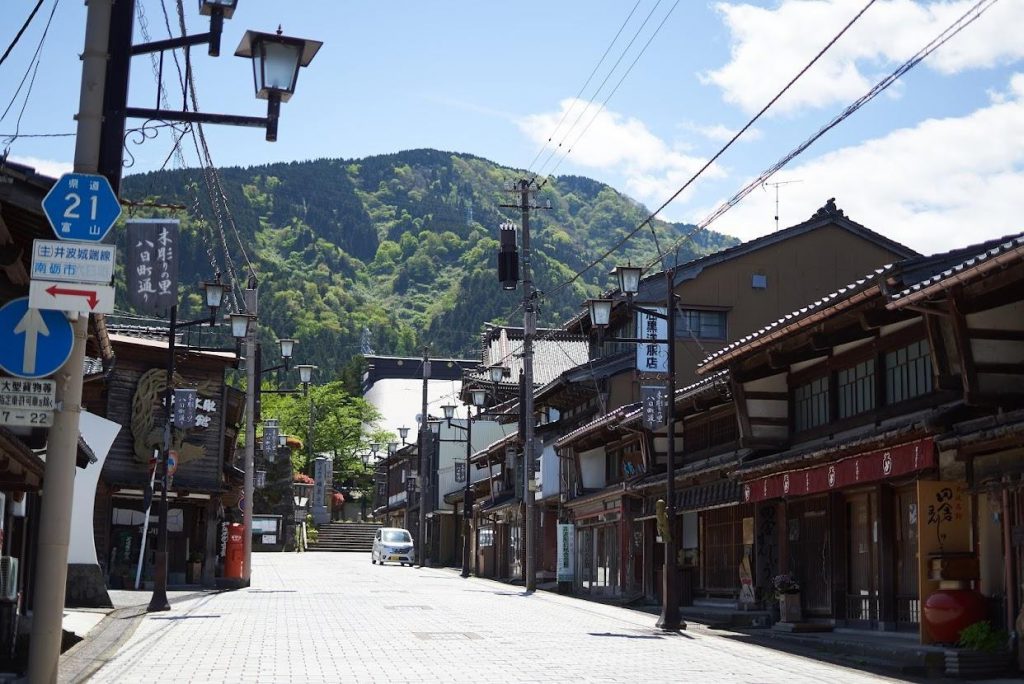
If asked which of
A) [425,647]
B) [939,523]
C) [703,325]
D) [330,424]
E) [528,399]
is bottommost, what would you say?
[425,647]

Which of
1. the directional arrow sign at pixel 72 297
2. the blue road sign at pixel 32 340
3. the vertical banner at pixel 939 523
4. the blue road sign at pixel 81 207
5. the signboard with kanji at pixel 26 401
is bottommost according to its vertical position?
the vertical banner at pixel 939 523

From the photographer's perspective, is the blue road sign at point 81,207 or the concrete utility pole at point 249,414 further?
the concrete utility pole at point 249,414

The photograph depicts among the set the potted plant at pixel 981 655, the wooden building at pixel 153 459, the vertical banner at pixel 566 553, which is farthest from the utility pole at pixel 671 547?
the wooden building at pixel 153 459

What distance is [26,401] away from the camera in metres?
9.52

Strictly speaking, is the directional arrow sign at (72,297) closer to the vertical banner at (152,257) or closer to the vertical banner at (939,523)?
the vertical banner at (152,257)

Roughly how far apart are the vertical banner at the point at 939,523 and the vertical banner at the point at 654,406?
12669 millimetres

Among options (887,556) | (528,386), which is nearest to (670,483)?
(887,556)

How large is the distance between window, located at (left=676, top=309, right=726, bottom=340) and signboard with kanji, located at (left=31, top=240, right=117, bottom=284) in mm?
33749

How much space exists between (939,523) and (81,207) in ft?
47.9

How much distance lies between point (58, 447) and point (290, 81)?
3.55m

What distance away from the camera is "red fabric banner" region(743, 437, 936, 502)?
18.7 meters

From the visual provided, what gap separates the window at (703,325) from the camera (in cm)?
4228

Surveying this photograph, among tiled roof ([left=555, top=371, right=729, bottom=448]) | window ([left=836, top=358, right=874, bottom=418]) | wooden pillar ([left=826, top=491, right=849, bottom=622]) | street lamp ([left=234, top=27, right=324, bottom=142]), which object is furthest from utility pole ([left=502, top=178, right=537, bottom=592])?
street lamp ([left=234, top=27, right=324, bottom=142])

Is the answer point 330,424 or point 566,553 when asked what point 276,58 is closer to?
point 566,553
